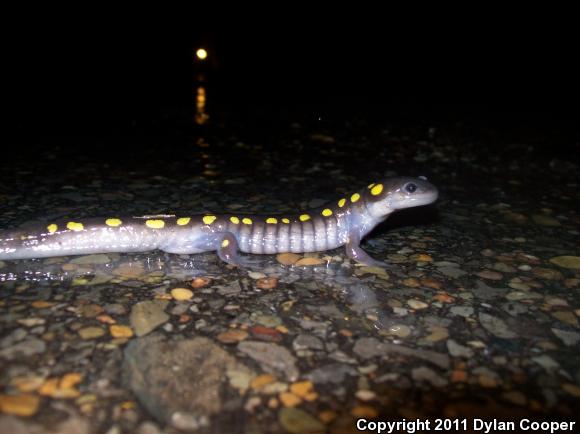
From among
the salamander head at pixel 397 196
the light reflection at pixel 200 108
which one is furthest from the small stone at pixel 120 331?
the light reflection at pixel 200 108

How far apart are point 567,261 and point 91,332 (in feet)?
9.74

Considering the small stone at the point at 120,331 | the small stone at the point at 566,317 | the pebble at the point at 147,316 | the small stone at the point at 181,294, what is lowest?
the small stone at the point at 181,294

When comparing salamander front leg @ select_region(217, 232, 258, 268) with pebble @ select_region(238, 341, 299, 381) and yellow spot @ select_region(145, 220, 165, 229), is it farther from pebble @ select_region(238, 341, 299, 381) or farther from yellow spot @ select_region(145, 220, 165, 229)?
pebble @ select_region(238, 341, 299, 381)

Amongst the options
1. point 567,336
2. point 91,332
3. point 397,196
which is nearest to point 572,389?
point 567,336

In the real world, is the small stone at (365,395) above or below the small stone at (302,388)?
above

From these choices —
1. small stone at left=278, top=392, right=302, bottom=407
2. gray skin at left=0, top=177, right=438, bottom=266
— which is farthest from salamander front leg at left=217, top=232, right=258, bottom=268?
small stone at left=278, top=392, right=302, bottom=407

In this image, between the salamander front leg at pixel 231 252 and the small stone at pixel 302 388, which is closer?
the small stone at pixel 302 388

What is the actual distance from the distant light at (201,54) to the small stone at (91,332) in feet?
53.8

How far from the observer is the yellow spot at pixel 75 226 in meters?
3.44

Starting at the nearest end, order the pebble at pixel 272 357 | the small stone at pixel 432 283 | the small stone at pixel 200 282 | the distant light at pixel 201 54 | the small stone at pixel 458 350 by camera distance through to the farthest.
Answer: the pebble at pixel 272 357, the small stone at pixel 458 350, the small stone at pixel 200 282, the small stone at pixel 432 283, the distant light at pixel 201 54

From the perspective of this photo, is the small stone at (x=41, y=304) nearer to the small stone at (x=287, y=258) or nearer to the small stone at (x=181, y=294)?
the small stone at (x=181, y=294)

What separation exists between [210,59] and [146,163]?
1305 centimetres

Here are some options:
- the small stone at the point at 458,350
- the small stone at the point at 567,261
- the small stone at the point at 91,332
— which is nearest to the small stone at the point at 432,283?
the small stone at the point at 458,350

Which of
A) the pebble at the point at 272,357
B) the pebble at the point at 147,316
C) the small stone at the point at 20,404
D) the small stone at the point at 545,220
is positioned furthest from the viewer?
the small stone at the point at 545,220
